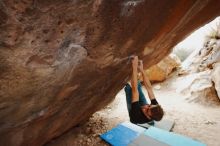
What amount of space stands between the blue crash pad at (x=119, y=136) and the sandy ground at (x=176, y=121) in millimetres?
163

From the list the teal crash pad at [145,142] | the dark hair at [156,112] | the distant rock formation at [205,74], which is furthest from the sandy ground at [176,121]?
the dark hair at [156,112]

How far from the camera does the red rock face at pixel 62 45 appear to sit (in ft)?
4.67

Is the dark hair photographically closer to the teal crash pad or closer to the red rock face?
the red rock face

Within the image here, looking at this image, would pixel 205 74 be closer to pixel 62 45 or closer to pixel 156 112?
pixel 156 112

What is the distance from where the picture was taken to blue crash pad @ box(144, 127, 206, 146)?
405cm

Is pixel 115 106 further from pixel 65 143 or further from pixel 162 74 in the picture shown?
pixel 162 74

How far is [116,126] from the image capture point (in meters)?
5.10

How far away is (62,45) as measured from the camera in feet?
5.65

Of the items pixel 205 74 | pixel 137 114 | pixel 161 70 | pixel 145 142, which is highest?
pixel 161 70

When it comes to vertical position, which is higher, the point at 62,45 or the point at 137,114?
the point at 62,45

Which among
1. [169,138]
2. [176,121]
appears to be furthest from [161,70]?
[169,138]

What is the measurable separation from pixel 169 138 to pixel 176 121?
3.99 feet

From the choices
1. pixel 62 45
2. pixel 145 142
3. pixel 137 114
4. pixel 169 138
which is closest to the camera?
pixel 62 45

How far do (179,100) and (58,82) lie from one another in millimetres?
6120
